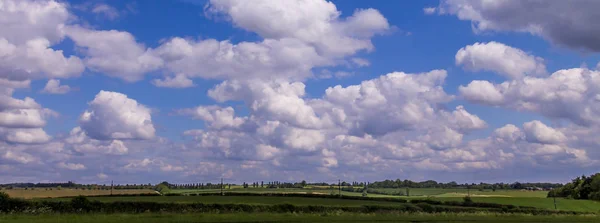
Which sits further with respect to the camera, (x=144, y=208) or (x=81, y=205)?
(x=144, y=208)

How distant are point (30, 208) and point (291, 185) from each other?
13903cm

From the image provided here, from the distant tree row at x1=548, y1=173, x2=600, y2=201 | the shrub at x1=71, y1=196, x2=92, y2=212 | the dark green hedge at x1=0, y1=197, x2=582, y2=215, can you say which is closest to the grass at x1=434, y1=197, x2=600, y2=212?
the distant tree row at x1=548, y1=173, x2=600, y2=201

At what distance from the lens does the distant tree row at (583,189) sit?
131875mm

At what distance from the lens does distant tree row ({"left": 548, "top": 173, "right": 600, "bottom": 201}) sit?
131875 millimetres

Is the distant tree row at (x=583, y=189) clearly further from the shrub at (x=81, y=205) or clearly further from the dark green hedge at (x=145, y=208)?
the shrub at (x=81, y=205)

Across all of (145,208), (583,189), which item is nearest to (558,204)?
(583,189)

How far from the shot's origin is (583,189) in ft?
459

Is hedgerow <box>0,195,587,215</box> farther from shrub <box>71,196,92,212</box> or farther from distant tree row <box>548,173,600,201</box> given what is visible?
distant tree row <box>548,173,600,201</box>

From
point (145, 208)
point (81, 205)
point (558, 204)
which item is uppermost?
point (81, 205)

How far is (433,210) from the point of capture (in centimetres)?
7306

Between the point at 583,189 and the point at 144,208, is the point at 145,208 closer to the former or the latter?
the point at 144,208

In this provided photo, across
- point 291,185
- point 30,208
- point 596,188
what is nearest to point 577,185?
point 596,188

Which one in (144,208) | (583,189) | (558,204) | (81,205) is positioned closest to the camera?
(81,205)

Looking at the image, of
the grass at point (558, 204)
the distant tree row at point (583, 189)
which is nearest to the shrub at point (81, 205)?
the grass at point (558, 204)
